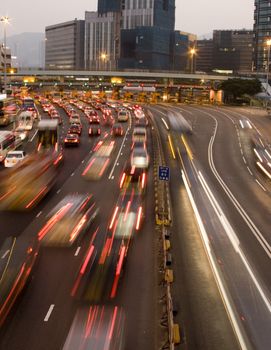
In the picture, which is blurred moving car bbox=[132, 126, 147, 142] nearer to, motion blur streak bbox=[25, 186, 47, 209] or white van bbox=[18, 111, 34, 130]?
white van bbox=[18, 111, 34, 130]

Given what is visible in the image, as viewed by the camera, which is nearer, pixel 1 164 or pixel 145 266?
pixel 145 266

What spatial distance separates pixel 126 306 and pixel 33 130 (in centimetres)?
5883

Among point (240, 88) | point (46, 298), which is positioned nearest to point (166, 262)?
point (46, 298)

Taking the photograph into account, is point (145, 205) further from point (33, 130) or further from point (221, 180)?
point (33, 130)

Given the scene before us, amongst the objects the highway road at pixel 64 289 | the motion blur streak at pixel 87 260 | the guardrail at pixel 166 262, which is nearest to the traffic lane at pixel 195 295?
the guardrail at pixel 166 262

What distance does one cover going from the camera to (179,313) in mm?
17688

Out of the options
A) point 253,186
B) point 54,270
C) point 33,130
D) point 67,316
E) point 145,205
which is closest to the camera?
point 67,316

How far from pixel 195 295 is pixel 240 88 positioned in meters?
116

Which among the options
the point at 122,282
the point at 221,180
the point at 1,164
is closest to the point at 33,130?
the point at 1,164

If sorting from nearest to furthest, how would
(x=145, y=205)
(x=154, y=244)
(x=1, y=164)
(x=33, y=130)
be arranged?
(x=154, y=244), (x=145, y=205), (x=1, y=164), (x=33, y=130)

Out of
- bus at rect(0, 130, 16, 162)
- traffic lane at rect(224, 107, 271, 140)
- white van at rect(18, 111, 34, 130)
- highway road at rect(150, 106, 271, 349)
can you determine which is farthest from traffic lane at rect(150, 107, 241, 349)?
white van at rect(18, 111, 34, 130)

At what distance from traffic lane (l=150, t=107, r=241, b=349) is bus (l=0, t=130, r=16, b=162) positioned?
23935 millimetres

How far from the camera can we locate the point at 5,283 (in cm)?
1800

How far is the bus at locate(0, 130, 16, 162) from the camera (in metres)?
48.5
